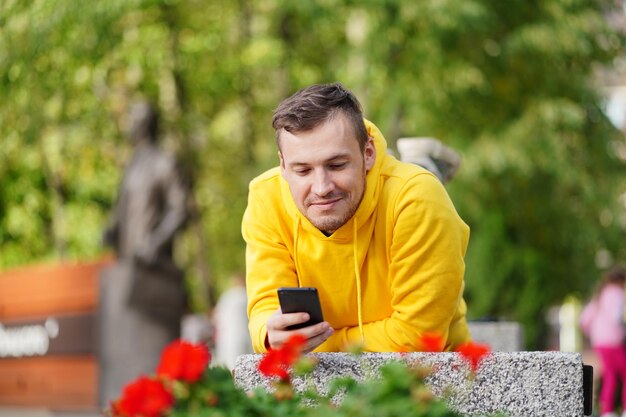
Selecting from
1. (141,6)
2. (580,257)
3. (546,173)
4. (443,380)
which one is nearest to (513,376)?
(443,380)

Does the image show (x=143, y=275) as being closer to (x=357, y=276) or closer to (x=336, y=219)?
Result: (x=357, y=276)

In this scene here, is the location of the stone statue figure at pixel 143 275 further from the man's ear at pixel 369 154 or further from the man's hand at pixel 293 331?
the man's hand at pixel 293 331

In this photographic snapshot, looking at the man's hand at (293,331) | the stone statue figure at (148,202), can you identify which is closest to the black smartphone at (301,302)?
the man's hand at (293,331)

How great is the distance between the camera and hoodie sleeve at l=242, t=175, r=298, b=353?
3.85 meters

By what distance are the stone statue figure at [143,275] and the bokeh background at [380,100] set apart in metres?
2.25

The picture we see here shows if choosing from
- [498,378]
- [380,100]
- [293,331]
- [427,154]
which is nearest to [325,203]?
[293,331]

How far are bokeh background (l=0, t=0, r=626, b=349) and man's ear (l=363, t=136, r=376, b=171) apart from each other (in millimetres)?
10873

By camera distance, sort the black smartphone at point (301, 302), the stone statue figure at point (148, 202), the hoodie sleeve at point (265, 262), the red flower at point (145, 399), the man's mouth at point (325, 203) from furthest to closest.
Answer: the stone statue figure at point (148, 202) → the hoodie sleeve at point (265, 262) → the man's mouth at point (325, 203) → the black smartphone at point (301, 302) → the red flower at point (145, 399)

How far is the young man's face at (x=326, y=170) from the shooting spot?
353 centimetres

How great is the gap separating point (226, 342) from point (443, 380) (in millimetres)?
12459

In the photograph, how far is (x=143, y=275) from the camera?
13.8 m

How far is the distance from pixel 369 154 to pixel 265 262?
440mm

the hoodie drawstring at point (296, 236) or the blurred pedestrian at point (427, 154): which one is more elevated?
the blurred pedestrian at point (427, 154)

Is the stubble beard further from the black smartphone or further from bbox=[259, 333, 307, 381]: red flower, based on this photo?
bbox=[259, 333, 307, 381]: red flower
